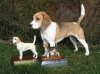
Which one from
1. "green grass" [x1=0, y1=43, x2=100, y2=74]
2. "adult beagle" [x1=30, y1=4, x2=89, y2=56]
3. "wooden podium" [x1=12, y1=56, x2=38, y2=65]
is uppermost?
"adult beagle" [x1=30, y1=4, x2=89, y2=56]

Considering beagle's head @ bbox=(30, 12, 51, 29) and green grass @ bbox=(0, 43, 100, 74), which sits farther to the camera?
beagle's head @ bbox=(30, 12, 51, 29)

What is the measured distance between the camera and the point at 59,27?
320 cm

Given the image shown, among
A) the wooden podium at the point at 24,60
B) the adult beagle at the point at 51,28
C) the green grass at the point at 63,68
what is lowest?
the green grass at the point at 63,68

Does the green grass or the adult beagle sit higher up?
the adult beagle

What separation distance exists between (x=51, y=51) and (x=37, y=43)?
2.29 metres

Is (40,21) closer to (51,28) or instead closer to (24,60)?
(51,28)

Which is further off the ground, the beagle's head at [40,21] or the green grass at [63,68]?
the beagle's head at [40,21]

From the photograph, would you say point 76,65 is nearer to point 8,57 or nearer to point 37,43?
point 8,57

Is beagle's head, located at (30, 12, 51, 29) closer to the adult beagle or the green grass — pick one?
the adult beagle

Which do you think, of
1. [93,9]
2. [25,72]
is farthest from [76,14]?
[25,72]

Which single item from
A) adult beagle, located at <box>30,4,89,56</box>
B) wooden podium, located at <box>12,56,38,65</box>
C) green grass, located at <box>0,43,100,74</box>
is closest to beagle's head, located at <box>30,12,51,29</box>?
adult beagle, located at <box>30,4,89,56</box>

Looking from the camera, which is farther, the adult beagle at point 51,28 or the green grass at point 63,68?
the adult beagle at point 51,28

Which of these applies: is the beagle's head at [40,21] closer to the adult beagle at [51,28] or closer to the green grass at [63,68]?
the adult beagle at [51,28]

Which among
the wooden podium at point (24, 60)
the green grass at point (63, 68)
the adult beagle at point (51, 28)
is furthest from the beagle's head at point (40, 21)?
the green grass at point (63, 68)
